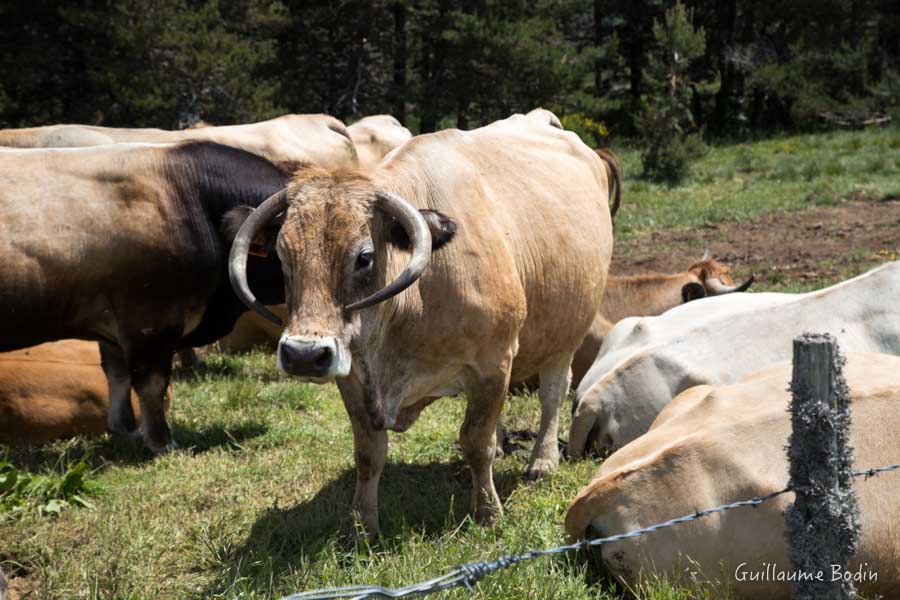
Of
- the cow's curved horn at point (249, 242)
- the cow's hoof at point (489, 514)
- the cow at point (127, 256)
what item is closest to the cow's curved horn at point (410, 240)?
the cow's curved horn at point (249, 242)

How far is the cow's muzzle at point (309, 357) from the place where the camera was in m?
3.83

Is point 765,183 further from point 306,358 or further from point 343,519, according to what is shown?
point 306,358

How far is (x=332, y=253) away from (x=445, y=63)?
25.9 metres

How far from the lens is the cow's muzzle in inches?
151

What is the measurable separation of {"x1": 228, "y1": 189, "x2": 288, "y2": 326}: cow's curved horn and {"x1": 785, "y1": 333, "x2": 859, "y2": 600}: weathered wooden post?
222 cm

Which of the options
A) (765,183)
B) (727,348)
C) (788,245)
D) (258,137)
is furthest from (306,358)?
(765,183)

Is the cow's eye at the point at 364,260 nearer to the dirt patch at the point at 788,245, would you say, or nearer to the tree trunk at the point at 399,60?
the dirt patch at the point at 788,245

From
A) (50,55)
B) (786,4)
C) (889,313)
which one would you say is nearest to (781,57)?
(786,4)

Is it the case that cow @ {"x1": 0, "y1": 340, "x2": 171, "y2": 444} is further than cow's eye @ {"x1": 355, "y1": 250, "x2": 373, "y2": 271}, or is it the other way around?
cow @ {"x1": 0, "y1": 340, "x2": 171, "y2": 444}

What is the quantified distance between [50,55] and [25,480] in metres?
18.1

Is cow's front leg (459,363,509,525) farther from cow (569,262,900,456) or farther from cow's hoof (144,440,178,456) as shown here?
cow's hoof (144,440,178,456)

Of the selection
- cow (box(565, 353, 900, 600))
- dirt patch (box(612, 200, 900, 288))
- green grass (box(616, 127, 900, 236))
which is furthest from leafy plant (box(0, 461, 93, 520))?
green grass (box(616, 127, 900, 236))

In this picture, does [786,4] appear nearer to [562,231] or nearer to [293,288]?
[562,231]

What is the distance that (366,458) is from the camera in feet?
15.9
